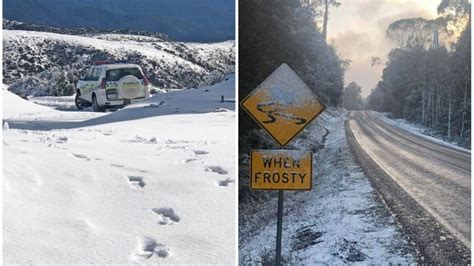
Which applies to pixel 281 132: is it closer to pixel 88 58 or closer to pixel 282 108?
pixel 282 108

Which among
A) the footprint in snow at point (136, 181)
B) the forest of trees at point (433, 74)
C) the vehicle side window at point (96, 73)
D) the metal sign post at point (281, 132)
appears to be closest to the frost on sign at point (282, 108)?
the metal sign post at point (281, 132)

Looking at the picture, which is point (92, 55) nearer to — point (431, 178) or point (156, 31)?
point (156, 31)

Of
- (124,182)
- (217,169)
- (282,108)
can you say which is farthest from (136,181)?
(282,108)

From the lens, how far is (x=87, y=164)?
3.70 metres

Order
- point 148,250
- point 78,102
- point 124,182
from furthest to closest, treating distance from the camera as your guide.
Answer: point 78,102 → point 124,182 → point 148,250

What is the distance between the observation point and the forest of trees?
4766 mm

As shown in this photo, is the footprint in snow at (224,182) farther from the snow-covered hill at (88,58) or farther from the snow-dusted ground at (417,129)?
the snow-dusted ground at (417,129)

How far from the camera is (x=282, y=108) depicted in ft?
12.7

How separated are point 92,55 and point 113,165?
74 cm

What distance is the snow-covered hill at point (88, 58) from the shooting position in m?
3.88

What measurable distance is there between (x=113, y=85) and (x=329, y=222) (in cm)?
199

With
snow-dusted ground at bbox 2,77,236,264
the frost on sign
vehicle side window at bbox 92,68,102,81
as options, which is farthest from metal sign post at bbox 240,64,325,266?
vehicle side window at bbox 92,68,102,81

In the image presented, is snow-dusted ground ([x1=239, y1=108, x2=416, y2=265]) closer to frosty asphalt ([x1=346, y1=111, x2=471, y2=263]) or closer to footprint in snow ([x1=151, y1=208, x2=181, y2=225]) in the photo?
frosty asphalt ([x1=346, y1=111, x2=471, y2=263])

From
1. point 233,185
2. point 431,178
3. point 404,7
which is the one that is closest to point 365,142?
point 431,178
